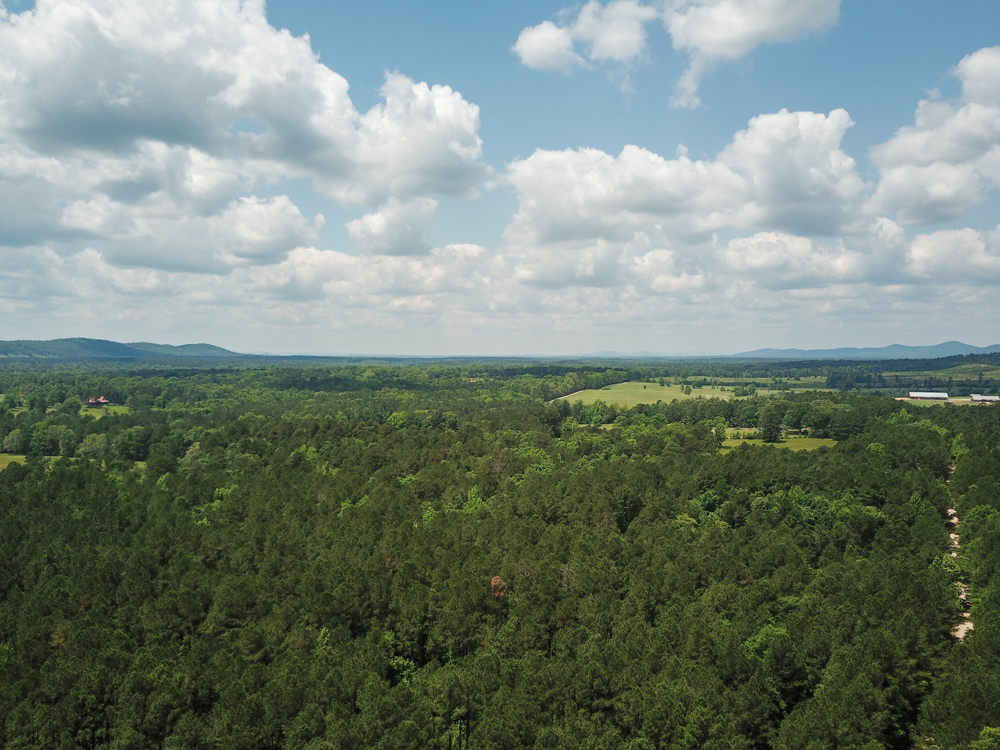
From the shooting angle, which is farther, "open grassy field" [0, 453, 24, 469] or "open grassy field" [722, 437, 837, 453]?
"open grassy field" [722, 437, 837, 453]

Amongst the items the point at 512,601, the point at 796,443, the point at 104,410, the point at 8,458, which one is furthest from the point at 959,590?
the point at 104,410

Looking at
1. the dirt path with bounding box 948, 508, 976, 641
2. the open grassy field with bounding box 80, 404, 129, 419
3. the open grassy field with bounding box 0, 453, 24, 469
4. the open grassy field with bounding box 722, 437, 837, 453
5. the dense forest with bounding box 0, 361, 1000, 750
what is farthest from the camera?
the open grassy field with bounding box 80, 404, 129, 419

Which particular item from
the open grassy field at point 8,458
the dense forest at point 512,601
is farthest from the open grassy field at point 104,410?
the dense forest at point 512,601

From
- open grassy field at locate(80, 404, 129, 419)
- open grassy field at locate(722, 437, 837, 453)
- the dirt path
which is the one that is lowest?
the dirt path

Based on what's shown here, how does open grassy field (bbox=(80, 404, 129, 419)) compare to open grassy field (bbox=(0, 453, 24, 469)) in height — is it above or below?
above

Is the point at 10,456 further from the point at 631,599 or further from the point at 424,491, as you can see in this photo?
the point at 631,599

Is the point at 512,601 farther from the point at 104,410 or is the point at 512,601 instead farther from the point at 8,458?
the point at 104,410

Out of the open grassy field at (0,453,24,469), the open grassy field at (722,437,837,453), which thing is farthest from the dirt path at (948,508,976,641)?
the open grassy field at (0,453,24,469)

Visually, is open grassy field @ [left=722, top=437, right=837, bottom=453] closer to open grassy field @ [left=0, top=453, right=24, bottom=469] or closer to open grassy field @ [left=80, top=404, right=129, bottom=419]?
open grassy field @ [left=0, top=453, right=24, bottom=469]

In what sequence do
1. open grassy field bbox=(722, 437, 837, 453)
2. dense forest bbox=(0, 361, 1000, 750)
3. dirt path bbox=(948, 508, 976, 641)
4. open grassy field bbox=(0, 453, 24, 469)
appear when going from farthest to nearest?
1. open grassy field bbox=(722, 437, 837, 453)
2. open grassy field bbox=(0, 453, 24, 469)
3. dirt path bbox=(948, 508, 976, 641)
4. dense forest bbox=(0, 361, 1000, 750)
